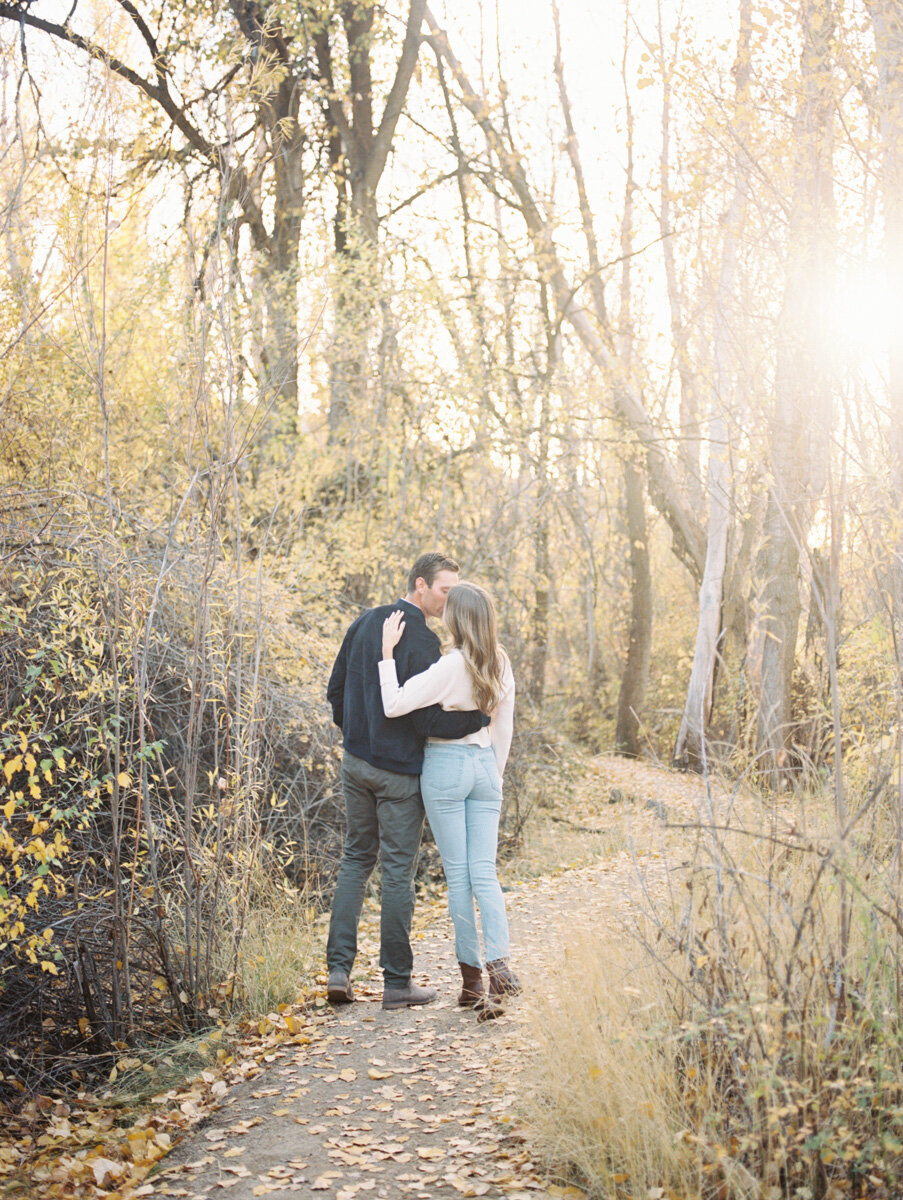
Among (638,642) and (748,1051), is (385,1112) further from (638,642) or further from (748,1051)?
(638,642)

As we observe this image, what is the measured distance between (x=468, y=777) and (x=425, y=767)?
0.19 m

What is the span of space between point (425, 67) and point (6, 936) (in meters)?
12.5

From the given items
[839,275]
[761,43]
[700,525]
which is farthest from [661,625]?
[839,275]

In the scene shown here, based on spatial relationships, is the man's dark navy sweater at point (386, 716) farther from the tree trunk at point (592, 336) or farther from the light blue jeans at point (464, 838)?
the tree trunk at point (592, 336)

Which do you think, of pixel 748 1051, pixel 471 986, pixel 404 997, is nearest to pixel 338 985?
pixel 404 997

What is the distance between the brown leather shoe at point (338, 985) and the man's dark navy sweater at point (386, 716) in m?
0.94

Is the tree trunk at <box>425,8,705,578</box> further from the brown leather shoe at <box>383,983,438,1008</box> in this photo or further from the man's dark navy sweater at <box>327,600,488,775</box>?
the brown leather shoe at <box>383,983,438,1008</box>

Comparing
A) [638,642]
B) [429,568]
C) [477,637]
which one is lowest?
[638,642]

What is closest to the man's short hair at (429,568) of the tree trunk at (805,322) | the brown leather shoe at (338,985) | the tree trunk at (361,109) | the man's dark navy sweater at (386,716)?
the man's dark navy sweater at (386,716)

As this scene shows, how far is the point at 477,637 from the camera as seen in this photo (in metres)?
4.38

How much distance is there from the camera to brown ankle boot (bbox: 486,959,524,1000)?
4.32 metres

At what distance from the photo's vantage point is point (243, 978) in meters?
4.76

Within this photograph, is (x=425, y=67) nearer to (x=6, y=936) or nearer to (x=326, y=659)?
(x=326, y=659)

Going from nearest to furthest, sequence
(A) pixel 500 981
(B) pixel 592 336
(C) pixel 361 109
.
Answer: (A) pixel 500 981 → (C) pixel 361 109 → (B) pixel 592 336
